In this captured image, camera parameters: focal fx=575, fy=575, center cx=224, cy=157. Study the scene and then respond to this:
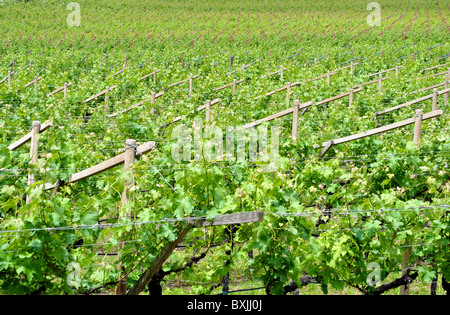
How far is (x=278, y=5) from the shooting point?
150ft

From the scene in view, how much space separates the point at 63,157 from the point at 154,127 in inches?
158

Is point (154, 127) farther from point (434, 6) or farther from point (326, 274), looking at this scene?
point (434, 6)

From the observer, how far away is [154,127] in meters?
8.75

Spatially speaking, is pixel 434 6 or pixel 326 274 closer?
pixel 326 274

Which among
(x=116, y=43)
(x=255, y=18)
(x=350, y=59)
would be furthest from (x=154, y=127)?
(x=255, y=18)

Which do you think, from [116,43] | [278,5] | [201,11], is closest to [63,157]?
[116,43]

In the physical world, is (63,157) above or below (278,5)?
below

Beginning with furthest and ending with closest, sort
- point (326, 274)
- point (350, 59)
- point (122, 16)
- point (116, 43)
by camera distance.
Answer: point (122, 16) < point (116, 43) < point (350, 59) < point (326, 274)
